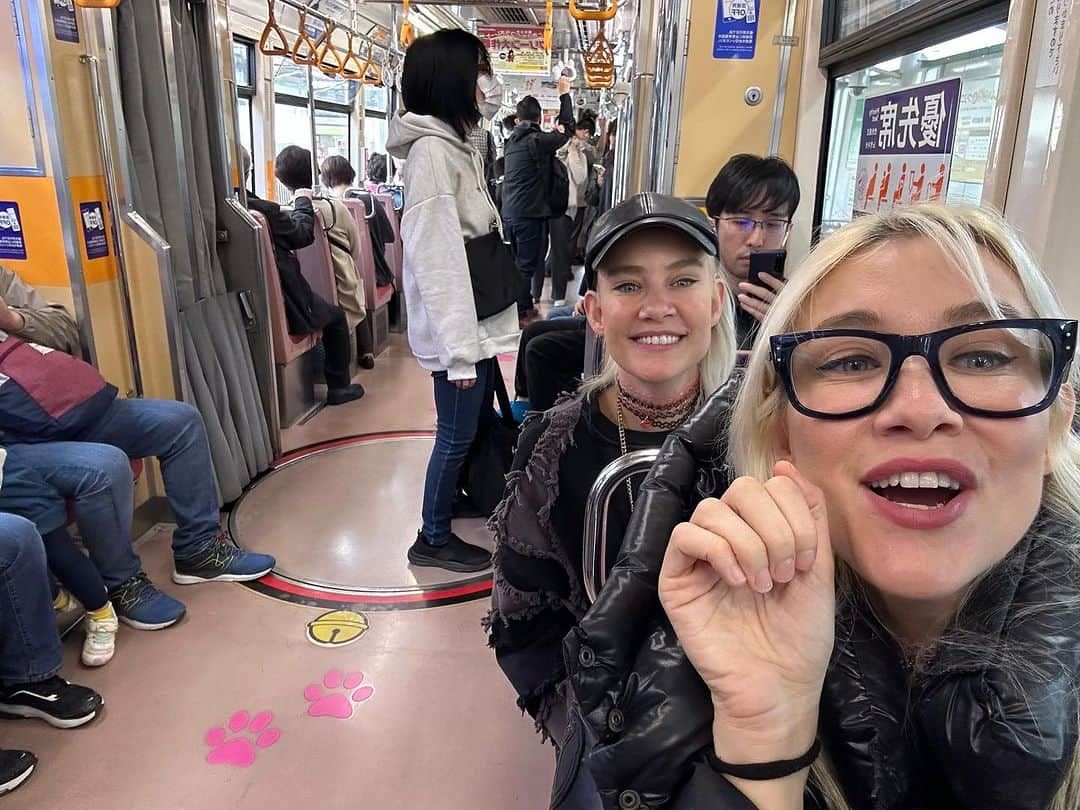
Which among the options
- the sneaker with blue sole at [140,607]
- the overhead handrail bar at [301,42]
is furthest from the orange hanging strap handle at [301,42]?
the sneaker with blue sole at [140,607]

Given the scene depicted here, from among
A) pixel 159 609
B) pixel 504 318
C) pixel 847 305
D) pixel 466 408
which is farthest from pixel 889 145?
pixel 159 609

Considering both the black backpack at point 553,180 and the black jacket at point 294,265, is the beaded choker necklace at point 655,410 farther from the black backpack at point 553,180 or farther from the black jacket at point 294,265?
the black backpack at point 553,180

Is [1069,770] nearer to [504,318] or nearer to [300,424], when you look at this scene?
[504,318]

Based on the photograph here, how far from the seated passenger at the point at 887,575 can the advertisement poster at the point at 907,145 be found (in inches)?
47.8

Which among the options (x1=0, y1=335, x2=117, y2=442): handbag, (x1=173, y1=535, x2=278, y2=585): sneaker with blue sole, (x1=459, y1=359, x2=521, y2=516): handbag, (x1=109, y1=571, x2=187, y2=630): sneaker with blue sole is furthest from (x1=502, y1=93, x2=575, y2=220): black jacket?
(x1=109, y1=571, x2=187, y2=630): sneaker with blue sole

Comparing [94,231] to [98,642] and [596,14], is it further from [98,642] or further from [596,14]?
[596,14]

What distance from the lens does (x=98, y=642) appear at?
2.41 metres

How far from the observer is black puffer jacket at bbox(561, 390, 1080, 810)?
0.61 m

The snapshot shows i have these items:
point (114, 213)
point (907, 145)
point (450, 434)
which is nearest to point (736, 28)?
point (907, 145)

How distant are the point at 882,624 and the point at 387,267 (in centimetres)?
572

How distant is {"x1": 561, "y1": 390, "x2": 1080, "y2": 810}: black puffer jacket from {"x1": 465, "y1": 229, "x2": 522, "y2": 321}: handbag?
201cm

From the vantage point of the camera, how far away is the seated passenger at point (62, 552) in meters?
2.27

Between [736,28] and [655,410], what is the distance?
87.3 inches

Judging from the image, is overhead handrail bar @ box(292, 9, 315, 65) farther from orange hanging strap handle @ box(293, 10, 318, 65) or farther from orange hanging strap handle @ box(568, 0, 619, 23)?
orange hanging strap handle @ box(568, 0, 619, 23)
